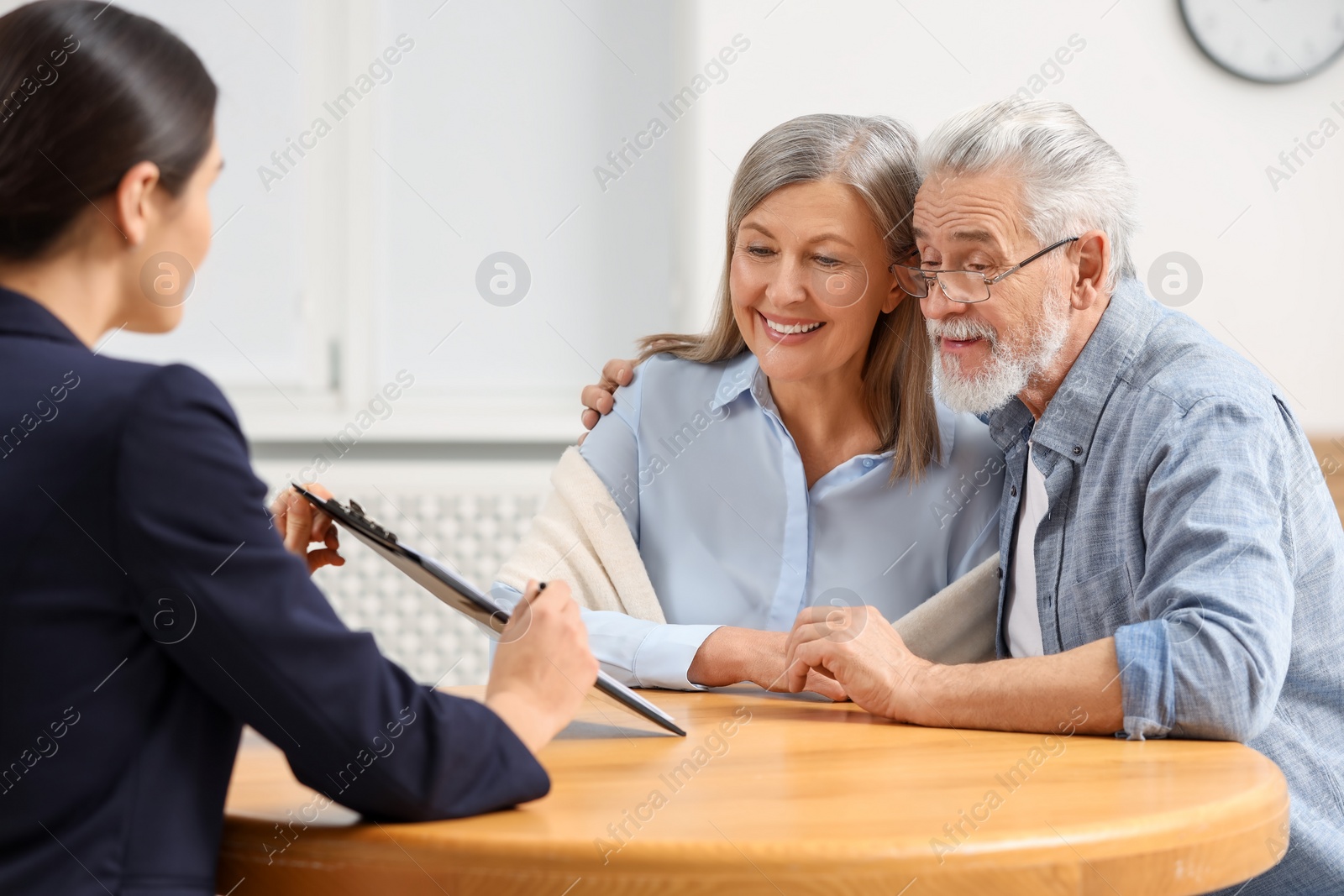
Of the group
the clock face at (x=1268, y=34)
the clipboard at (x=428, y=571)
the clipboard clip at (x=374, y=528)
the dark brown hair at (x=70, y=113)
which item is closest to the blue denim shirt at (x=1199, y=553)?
the clipboard at (x=428, y=571)

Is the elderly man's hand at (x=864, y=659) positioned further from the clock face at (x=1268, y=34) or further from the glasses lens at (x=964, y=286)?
the clock face at (x=1268, y=34)

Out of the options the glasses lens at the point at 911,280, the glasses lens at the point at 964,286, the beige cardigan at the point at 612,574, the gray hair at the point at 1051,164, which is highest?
the gray hair at the point at 1051,164

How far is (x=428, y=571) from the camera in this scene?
108 centimetres

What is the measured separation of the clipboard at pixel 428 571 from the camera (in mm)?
1060

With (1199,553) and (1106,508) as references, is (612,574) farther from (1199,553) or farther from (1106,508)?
(1199,553)

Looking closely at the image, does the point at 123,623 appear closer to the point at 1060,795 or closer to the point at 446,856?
the point at 446,856

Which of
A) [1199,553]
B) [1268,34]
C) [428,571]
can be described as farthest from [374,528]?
[1268,34]

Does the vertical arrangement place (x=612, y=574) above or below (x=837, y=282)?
below

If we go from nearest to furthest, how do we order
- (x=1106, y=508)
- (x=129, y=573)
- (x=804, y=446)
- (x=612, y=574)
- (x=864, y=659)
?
(x=129, y=573) → (x=864, y=659) → (x=1106, y=508) → (x=612, y=574) → (x=804, y=446)

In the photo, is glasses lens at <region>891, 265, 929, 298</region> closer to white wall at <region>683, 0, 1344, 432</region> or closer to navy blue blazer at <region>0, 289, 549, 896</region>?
navy blue blazer at <region>0, 289, 549, 896</region>

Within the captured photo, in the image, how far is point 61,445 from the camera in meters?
0.78

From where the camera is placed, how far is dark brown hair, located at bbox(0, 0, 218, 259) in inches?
32.4

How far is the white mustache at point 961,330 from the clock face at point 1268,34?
223 centimetres

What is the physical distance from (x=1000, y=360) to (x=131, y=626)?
1.13m
